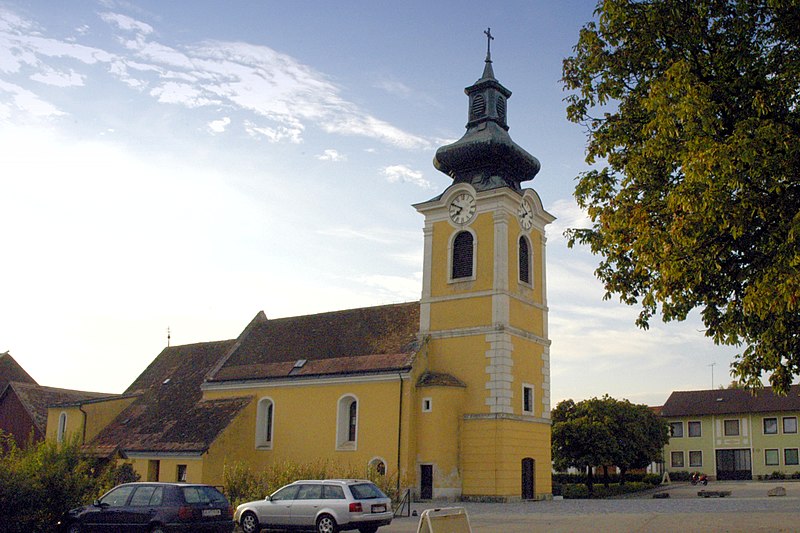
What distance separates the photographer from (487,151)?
3562cm

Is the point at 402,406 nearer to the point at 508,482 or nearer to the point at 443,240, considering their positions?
the point at 508,482

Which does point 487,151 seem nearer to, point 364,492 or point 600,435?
point 364,492

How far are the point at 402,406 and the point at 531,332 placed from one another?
687 cm

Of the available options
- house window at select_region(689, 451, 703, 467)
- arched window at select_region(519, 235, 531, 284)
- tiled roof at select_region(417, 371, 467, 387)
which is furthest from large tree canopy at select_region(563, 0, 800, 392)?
house window at select_region(689, 451, 703, 467)

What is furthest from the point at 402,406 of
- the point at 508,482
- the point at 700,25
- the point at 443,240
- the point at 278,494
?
the point at 700,25

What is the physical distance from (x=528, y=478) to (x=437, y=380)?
19.6ft

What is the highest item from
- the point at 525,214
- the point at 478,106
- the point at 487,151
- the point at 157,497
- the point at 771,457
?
the point at 478,106

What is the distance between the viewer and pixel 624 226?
47.6ft

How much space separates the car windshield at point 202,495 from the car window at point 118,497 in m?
1.28

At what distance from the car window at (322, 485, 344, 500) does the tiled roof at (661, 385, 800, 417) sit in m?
49.5

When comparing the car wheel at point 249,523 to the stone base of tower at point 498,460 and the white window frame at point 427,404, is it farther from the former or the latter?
the stone base of tower at point 498,460

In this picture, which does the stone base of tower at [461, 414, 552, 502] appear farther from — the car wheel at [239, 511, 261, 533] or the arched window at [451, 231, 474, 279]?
the car wheel at [239, 511, 261, 533]

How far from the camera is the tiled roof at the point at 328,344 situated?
35.7 meters

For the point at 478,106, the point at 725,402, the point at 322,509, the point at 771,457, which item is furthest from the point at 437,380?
the point at 725,402
